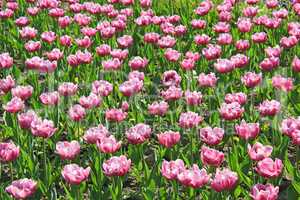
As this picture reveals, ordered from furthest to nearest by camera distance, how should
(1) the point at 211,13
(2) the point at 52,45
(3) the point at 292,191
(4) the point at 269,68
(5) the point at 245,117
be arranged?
(1) the point at 211,13
(2) the point at 52,45
(4) the point at 269,68
(5) the point at 245,117
(3) the point at 292,191

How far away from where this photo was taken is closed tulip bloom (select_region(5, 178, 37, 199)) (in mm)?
3865

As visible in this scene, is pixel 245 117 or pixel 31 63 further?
pixel 31 63

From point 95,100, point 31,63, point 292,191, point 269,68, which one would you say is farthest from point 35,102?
point 292,191

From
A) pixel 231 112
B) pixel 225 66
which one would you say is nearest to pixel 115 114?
pixel 231 112

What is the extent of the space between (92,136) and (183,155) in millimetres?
704

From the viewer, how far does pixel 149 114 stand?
5.68m

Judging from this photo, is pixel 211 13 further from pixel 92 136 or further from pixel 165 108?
pixel 92 136

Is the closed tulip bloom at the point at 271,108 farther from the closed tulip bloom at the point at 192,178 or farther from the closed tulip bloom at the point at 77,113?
the closed tulip bloom at the point at 77,113

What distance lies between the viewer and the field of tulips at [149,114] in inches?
165

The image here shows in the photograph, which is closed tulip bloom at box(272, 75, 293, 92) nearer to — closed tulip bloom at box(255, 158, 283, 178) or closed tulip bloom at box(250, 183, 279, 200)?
closed tulip bloom at box(255, 158, 283, 178)

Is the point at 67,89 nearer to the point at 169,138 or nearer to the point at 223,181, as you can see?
the point at 169,138

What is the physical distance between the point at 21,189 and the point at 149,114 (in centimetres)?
199

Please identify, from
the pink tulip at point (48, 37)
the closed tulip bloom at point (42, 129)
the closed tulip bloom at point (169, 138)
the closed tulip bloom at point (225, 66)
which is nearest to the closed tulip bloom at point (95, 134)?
the closed tulip bloom at point (42, 129)

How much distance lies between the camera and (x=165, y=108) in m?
5.05
